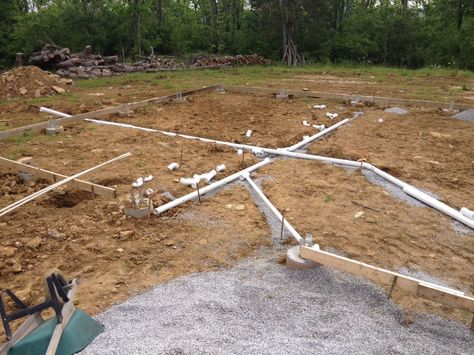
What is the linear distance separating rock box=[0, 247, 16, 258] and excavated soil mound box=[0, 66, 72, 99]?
30.8 feet

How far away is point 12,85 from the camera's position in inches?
472

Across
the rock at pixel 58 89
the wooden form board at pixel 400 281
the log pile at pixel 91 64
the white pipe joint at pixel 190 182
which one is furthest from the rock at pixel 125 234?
the log pile at pixel 91 64

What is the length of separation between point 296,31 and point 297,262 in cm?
2083

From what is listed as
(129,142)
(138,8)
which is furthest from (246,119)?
(138,8)

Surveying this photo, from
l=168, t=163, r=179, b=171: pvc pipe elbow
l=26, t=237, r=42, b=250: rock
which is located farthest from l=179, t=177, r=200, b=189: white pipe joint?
l=26, t=237, r=42, b=250: rock

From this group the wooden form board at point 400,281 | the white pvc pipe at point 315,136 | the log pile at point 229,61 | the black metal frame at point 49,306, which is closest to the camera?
the black metal frame at point 49,306

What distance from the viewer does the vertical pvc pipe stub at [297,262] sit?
335 centimetres

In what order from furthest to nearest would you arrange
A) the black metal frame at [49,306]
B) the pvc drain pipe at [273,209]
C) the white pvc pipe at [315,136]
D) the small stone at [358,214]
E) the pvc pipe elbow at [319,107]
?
the pvc pipe elbow at [319,107] < the white pvc pipe at [315,136] < the small stone at [358,214] < the pvc drain pipe at [273,209] < the black metal frame at [49,306]

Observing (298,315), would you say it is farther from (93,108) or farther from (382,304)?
(93,108)

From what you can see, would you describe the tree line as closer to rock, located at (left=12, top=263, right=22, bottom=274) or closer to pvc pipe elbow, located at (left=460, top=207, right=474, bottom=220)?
pvc pipe elbow, located at (left=460, top=207, right=474, bottom=220)

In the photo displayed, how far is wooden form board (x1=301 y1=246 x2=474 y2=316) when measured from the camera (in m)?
2.74

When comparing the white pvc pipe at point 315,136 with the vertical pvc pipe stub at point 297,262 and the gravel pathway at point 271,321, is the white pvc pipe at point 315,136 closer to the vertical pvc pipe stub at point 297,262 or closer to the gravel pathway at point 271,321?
the vertical pvc pipe stub at point 297,262

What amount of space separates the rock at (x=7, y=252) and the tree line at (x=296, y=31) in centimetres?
1921

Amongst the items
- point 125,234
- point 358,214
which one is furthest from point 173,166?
point 358,214
